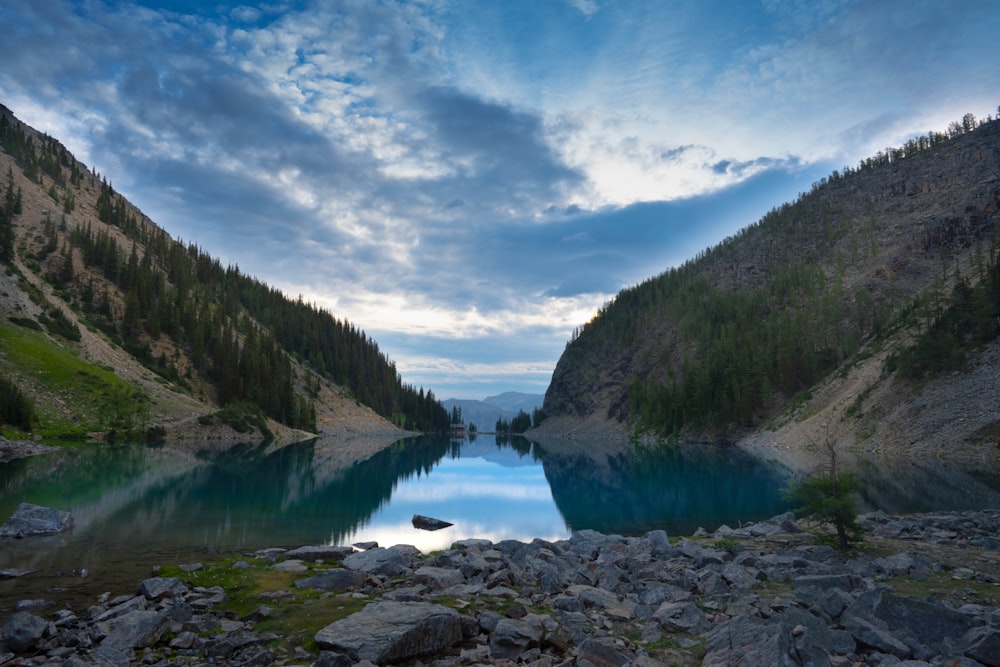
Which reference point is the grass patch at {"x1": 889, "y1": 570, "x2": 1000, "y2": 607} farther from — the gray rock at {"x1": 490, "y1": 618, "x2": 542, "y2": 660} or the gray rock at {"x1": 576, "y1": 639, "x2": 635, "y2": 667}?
the gray rock at {"x1": 490, "y1": 618, "x2": 542, "y2": 660}

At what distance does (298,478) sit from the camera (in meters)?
52.1

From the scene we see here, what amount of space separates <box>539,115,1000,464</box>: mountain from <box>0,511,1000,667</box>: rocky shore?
56.5 meters

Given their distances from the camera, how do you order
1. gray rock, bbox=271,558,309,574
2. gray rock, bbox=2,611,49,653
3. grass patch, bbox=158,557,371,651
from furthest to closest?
gray rock, bbox=271,558,309,574, grass patch, bbox=158,557,371,651, gray rock, bbox=2,611,49,653

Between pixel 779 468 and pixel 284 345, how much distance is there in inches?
6342

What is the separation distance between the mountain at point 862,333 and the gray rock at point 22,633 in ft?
235

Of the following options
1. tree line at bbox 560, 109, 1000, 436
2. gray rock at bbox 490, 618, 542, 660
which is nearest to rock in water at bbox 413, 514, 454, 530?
gray rock at bbox 490, 618, 542, 660

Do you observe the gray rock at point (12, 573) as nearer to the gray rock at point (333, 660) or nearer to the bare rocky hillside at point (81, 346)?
the gray rock at point (333, 660)

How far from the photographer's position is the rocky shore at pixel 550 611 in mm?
9883

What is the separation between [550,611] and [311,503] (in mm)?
29170

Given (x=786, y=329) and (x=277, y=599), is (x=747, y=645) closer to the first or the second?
(x=277, y=599)

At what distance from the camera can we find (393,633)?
10.2 m

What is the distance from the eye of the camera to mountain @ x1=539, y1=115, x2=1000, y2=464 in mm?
69812

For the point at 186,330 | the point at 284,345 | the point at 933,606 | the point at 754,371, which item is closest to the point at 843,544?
the point at 933,606

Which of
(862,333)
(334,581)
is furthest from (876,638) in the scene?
(862,333)
